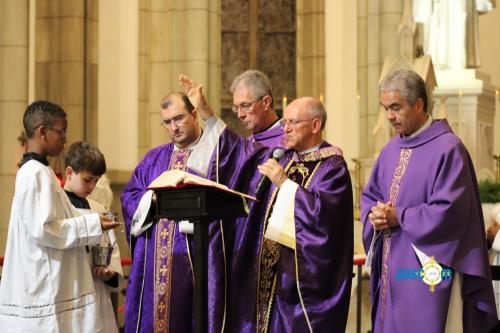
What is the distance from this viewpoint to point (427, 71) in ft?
36.4

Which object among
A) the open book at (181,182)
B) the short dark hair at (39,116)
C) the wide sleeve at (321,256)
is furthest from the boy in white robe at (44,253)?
the wide sleeve at (321,256)

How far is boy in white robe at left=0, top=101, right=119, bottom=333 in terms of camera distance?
17.5 ft

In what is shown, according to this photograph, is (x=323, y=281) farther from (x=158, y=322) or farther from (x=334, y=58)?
(x=334, y=58)

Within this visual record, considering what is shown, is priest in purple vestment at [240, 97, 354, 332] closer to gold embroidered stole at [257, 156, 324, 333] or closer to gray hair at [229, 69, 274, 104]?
gold embroidered stole at [257, 156, 324, 333]

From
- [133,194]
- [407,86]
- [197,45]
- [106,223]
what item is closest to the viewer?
[106,223]

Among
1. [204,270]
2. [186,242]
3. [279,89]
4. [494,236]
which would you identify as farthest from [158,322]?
[279,89]

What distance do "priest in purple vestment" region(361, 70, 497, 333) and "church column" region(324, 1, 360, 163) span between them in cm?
958

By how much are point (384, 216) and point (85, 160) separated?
158 cm

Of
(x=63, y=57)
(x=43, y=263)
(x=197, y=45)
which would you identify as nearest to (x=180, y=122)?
(x=43, y=263)

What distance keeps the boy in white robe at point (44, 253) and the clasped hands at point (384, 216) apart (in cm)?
128

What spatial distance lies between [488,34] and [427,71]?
15.7 ft

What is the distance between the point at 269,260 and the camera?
5805mm

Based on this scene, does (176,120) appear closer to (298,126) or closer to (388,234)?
(298,126)

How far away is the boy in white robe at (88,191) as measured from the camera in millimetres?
5761
